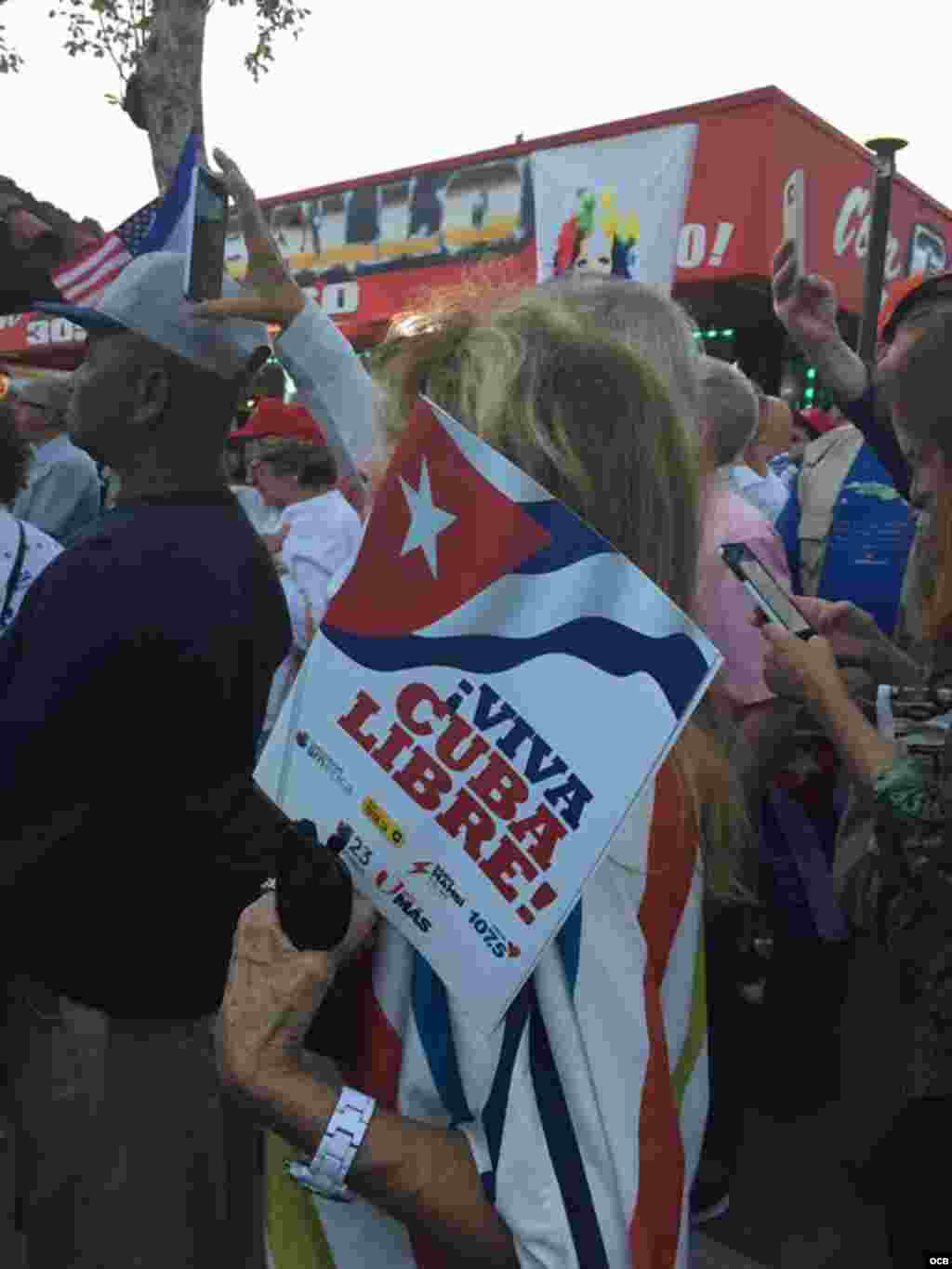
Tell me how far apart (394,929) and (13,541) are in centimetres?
226

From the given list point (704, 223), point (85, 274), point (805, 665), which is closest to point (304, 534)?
point (85, 274)

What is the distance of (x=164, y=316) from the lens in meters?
2.00

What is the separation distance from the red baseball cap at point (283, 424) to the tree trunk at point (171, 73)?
351 cm

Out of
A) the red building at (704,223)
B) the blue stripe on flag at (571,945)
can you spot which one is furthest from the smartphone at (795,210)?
the red building at (704,223)

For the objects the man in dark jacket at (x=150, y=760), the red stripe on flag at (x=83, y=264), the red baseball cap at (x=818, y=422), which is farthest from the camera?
the red baseball cap at (x=818, y=422)

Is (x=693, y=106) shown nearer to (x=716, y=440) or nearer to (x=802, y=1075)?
(x=716, y=440)

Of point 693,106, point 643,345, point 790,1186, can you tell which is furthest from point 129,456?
point 693,106

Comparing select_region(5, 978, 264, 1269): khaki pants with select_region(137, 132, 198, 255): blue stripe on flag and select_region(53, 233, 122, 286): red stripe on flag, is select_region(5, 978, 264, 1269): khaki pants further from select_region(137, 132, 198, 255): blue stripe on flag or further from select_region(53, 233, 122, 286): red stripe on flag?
select_region(53, 233, 122, 286): red stripe on flag

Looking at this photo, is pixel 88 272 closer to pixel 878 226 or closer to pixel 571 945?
pixel 878 226

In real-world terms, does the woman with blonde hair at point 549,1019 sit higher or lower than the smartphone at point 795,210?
lower

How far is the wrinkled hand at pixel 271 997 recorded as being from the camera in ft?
3.42

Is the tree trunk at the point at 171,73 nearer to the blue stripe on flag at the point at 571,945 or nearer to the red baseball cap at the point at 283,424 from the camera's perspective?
the red baseball cap at the point at 283,424

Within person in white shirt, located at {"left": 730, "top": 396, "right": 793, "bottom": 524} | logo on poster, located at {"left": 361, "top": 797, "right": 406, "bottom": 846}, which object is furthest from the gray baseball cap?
person in white shirt, located at {"left": 730, "top": 396, "right": 793, "bottom": 524}

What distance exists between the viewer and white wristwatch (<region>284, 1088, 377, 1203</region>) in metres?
1.02
